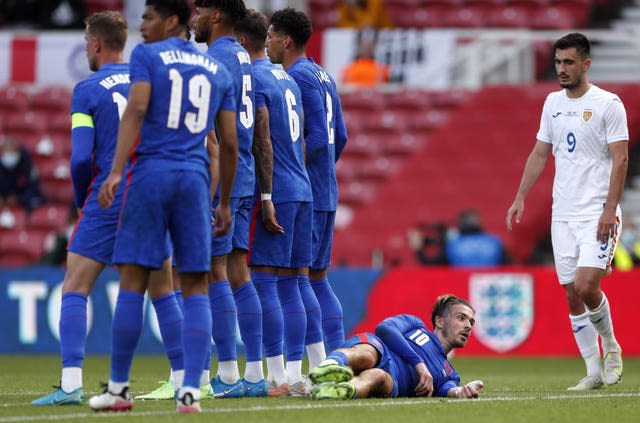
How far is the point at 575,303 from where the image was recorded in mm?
9203

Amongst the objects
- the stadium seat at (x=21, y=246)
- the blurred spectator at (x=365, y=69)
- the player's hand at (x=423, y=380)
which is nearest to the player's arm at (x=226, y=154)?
the player's hand at (x=423, y=380)

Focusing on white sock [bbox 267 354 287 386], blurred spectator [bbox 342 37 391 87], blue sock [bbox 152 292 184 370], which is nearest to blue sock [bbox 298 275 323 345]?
white sock [bbox 267 354 287 386]

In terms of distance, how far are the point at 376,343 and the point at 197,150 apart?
180 centimetres

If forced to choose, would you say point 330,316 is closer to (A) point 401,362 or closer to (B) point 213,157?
(A) point 401,362

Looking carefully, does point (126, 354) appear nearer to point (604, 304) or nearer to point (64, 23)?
point (604, 304)

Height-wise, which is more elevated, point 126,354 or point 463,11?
point 463,11

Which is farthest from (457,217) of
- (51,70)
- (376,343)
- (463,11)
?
(376,343)

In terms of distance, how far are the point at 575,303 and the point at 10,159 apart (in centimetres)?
1053

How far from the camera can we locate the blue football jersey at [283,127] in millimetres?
8180

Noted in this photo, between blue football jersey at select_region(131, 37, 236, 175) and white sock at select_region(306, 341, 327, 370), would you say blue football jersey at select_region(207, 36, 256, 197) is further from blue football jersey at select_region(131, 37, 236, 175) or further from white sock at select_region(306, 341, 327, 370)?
white sock at select_region(306, 341, 327, 370)

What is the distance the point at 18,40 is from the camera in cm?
1958

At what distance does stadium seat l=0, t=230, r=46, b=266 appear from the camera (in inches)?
714

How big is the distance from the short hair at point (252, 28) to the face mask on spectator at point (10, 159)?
1003 cm

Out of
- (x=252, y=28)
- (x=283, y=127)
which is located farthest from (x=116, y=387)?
(x=252, y=28)
